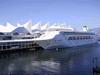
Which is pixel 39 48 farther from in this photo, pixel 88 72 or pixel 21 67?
pixel 88 72

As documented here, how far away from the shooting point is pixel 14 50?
57.7 meters

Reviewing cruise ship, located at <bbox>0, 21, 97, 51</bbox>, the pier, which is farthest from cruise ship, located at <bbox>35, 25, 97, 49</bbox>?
the pier

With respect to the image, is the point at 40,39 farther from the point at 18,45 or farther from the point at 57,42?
the point at 18,45

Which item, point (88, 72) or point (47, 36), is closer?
point (88, 72)

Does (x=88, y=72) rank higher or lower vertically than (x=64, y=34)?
lower

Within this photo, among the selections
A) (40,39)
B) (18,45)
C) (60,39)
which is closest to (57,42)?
(60,39)

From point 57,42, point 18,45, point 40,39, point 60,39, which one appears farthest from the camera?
point 60,39

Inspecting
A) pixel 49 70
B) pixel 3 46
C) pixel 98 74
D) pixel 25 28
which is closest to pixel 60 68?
pixel 49 70

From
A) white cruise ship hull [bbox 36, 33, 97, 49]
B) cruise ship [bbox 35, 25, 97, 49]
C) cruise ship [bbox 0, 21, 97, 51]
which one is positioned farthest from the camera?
cruise ship [bbox 35, 25, 97, 49]

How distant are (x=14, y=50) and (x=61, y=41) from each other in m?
13.7

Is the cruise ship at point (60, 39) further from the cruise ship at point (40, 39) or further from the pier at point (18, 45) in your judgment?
the pier at point (18, 45)

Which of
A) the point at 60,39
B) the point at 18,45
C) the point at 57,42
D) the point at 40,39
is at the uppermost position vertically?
the point at 40,39

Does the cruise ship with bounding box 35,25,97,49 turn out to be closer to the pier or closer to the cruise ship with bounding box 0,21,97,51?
the cruise ship with bounding box 0,21,97,51

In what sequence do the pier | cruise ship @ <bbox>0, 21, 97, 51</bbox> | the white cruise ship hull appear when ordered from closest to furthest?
the pier
cruise ship @ <bbox>0, 21, 97, 51</bbox>
the white cruise ship hull
